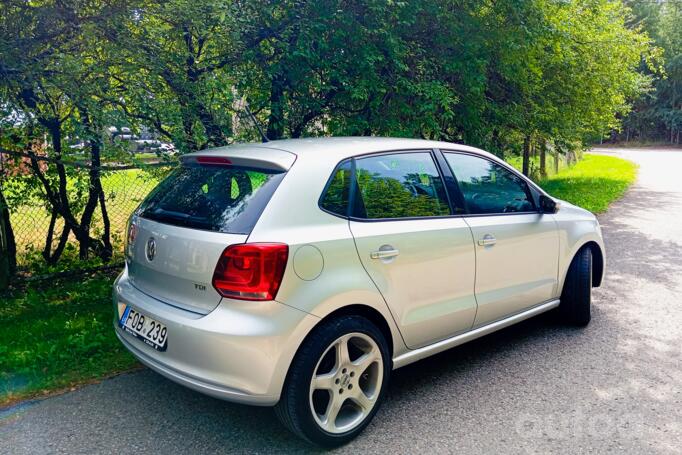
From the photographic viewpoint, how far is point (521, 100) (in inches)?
364

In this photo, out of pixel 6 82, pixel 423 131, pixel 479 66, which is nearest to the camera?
pixel 6 82

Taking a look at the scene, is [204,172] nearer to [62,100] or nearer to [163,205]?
[163,205]

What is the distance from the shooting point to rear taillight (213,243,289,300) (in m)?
2.70

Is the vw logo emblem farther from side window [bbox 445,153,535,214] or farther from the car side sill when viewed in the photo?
side window [bbox 445,153,535,214]

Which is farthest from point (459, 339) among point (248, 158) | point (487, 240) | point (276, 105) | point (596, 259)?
point (276, 105)

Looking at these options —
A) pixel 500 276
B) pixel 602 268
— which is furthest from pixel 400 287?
pixel 602 268

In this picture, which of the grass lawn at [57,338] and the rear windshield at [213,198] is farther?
the grass lawn at [57,338]

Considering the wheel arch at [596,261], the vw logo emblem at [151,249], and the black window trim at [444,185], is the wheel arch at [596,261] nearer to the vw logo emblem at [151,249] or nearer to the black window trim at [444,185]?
the black window trim at [444,185]

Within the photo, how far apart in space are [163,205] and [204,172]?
12.1 inches

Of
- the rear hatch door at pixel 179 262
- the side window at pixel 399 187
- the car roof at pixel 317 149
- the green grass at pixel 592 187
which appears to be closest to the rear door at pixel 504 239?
the side window at pixel 399 187

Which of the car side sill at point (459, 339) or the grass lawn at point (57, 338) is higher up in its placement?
the car side sill at point (459, 339)

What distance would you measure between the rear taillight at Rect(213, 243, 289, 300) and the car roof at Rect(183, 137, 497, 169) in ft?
1.76

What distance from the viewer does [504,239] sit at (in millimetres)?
3969

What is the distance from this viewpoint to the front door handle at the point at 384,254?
311cm
